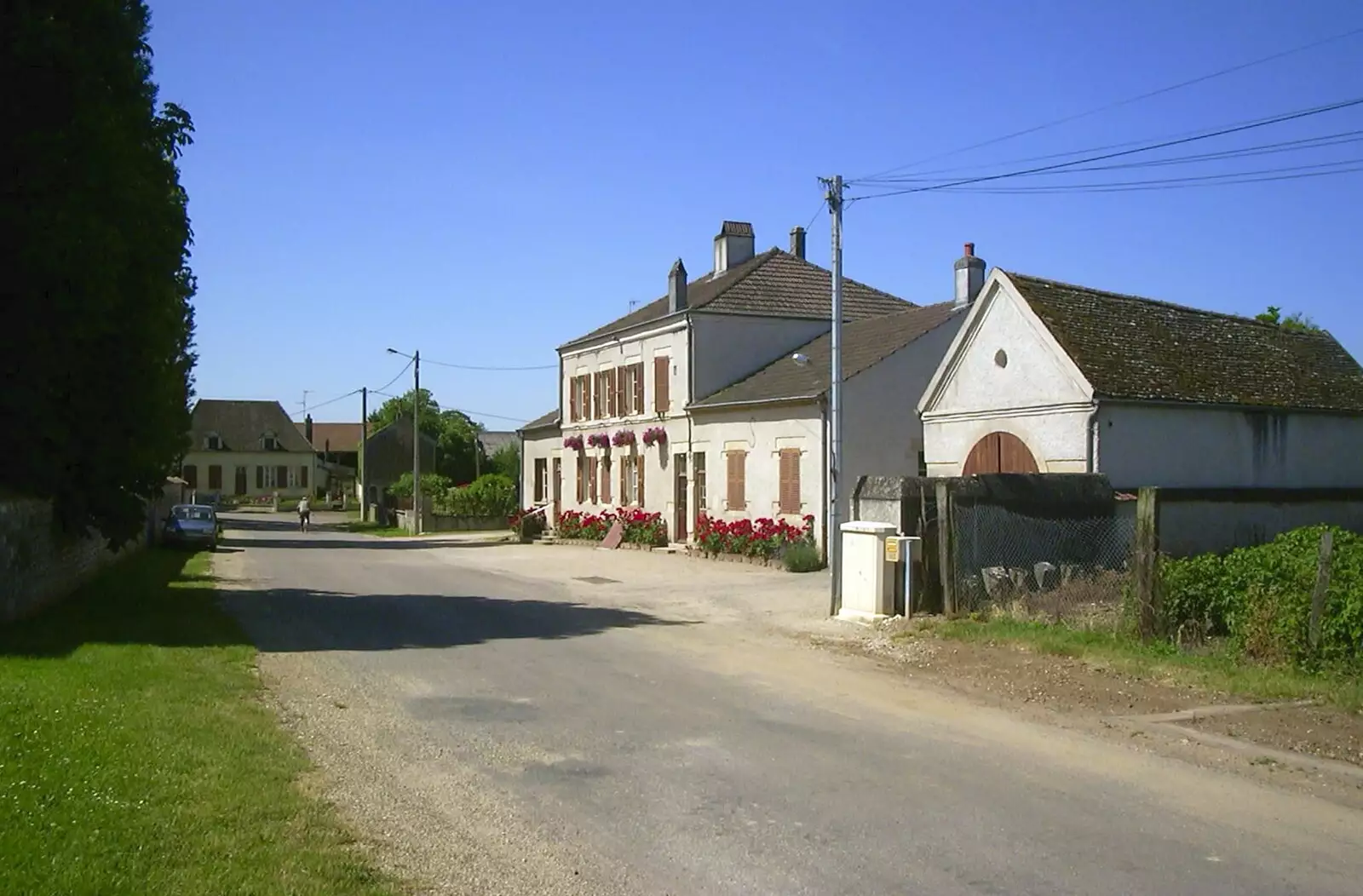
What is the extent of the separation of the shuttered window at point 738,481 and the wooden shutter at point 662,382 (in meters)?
4.37

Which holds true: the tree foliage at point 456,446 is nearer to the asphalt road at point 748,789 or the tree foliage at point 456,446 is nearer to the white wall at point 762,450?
the white wall at point 762,450

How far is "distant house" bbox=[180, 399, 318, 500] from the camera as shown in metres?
95.2

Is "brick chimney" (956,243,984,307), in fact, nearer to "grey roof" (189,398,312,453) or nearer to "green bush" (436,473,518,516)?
"green bush" (436,473,518,516)

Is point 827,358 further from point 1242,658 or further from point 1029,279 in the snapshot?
point 1242,658

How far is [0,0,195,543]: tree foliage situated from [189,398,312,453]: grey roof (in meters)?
81.9

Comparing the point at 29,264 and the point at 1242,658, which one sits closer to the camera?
the point at 1242,658

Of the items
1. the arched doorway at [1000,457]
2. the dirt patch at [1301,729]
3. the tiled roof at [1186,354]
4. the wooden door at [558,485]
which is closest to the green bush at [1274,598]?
the dirt patch at [1301,729]

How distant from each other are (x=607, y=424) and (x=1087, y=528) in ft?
79.7

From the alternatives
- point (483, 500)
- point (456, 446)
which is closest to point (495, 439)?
point (456, 446)

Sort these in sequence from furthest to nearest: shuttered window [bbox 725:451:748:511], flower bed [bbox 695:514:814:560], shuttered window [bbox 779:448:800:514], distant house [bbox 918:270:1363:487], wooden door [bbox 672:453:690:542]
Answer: wooden door [bbox 672:453:690:542] → shuttered window [bbox 725:451:748:511] → shuttered window [bbox 779:448:800:514] → flower bed [bbox 695:514:814:560] → distant house [bbox 918:270:1363:487]

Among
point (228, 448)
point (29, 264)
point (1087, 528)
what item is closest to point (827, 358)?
point (1087, 528)

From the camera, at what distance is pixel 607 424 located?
129 feet

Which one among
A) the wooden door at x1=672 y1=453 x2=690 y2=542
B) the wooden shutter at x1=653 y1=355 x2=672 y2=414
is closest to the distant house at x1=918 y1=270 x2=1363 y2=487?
the wooden door at x1=672 y1=453 x2=690 y2=542

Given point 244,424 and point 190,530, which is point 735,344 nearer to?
point 190,530
